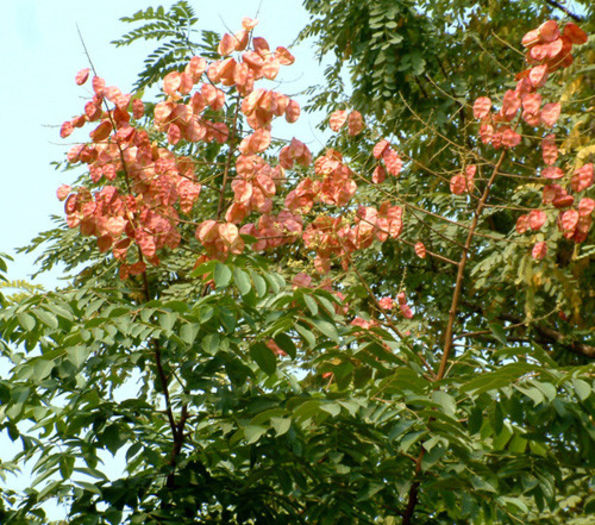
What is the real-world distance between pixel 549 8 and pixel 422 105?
1.66 m

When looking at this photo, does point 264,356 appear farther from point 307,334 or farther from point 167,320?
point 167,320

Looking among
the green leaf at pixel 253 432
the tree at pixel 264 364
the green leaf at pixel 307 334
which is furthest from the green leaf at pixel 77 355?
the green leaf at pixel 307 334

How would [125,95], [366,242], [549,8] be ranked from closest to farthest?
[125,95]
[366,242]
[549,8]

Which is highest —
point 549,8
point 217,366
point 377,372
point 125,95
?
point 549,8

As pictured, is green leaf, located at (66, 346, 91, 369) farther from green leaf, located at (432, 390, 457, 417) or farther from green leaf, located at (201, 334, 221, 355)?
green leaf, located at (432, 390, 457, 417)

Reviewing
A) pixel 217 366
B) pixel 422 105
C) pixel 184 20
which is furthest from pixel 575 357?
pixel 217 366

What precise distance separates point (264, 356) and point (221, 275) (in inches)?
11.5

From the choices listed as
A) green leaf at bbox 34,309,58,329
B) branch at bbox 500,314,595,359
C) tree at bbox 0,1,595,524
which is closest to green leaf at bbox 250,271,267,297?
tree at bbox 0,1,595,524

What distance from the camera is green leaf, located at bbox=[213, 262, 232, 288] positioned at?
247 centimetres

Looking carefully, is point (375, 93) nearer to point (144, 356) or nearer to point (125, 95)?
point (125, 95)

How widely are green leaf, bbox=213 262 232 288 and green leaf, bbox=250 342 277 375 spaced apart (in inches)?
8.9

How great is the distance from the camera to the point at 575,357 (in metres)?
6.23

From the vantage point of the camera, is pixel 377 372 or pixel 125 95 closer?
pixel 377 372

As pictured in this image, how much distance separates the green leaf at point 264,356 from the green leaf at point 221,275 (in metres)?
0.23
